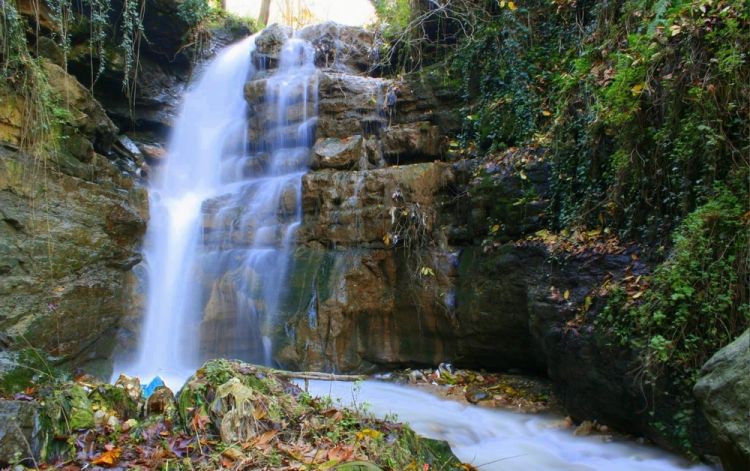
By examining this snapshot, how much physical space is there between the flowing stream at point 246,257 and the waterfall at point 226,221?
21 mm

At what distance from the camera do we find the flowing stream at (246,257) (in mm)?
4895

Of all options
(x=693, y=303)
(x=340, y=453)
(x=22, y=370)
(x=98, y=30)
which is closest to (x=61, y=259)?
(x=22, y=370)

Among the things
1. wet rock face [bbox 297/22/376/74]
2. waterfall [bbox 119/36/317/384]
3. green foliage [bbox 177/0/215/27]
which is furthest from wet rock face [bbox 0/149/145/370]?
wet rock face [bbox 297/22/376/74]

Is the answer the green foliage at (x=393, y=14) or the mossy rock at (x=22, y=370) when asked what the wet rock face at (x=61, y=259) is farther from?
the green foliage at (x=393, y=14)

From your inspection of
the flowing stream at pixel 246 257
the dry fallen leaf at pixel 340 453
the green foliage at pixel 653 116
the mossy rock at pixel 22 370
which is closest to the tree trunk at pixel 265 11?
the flowing stream at pixel 246 257

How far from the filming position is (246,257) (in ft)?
26.0

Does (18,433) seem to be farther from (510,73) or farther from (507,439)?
(510,73)

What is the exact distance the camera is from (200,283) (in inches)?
309

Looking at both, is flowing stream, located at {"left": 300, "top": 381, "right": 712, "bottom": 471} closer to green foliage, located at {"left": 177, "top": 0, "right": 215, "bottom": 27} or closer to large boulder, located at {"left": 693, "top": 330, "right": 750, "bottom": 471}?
large boulder, located at {"left": 693, "top": 330, "right": 750, "bottom": 471}

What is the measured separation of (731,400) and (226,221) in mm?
7412

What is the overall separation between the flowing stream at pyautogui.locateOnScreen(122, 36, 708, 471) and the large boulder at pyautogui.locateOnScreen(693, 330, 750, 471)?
4.20 ft

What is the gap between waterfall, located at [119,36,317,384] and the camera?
740 centimetres

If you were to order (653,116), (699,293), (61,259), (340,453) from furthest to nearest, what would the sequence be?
(61,259) → (653,116) → (699,293) → (340,453)

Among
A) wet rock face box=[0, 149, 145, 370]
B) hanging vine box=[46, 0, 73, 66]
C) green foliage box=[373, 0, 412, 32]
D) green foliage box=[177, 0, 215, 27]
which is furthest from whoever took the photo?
green foliage box=[177, 0, 215, 27]
